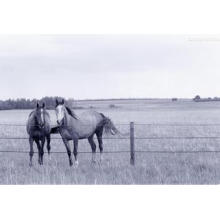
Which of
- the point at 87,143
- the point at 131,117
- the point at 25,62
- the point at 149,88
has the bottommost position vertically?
the point at 87,143

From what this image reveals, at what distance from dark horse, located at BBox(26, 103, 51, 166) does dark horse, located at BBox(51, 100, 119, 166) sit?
220 millimetres

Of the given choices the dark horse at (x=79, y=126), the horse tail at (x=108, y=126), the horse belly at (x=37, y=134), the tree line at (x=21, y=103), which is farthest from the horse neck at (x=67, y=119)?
the horse tail at (x=108, y=126)

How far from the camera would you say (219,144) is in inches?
403

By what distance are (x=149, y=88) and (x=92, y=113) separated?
170 cm

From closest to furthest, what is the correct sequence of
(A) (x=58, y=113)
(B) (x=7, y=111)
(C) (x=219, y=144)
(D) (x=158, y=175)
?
1. (D) (x=158, y=175)
2. (A) (x=58, y=113)
3. (B) (x=7, y=111)
4. (C) (x=219, y=144)

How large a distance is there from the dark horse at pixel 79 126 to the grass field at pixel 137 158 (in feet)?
0.78

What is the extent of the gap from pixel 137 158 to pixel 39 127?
8.12ft

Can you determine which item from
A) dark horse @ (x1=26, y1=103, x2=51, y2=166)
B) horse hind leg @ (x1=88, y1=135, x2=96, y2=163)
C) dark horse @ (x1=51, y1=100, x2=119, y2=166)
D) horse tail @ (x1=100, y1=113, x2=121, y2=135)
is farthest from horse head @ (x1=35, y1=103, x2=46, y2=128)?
horse tail @ (x1=100, y1=113, x2=121, y2=135)

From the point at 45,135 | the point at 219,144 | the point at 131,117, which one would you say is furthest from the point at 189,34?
the point at 45,135

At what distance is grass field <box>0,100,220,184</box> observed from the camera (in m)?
8.10

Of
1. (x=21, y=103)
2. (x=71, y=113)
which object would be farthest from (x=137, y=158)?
(x=21, y=103)

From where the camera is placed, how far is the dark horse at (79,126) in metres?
9.20

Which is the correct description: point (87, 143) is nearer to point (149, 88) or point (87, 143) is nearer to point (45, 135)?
point (45, 135)

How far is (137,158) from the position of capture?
378 inches
